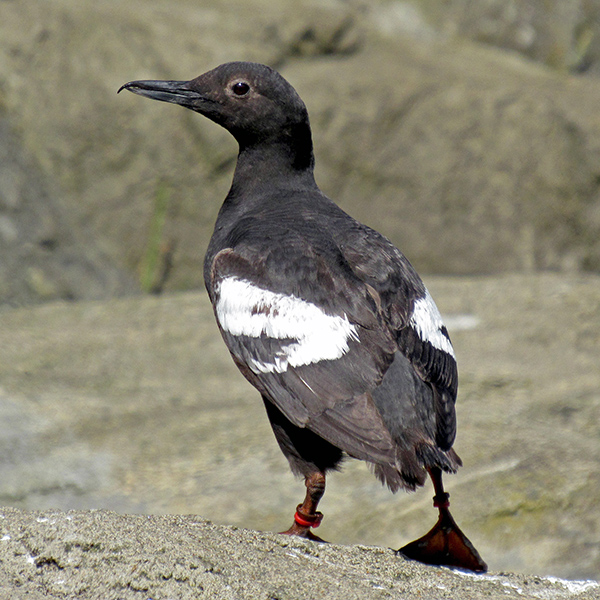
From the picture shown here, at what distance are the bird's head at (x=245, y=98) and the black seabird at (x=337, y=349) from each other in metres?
0.45

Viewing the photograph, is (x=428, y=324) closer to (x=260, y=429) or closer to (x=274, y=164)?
(x=274, y=164)

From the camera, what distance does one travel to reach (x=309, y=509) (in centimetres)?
433

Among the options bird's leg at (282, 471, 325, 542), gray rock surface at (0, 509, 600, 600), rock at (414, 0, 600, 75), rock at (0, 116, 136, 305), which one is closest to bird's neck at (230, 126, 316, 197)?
bird's leg at (282, 471, 325, 542)

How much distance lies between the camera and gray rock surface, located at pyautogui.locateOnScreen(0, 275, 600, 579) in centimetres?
590

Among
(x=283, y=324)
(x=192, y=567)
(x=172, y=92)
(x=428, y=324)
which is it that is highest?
(x=172, y=92)

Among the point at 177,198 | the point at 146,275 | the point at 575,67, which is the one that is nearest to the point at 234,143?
the point at 177,198

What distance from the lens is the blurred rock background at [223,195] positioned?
7.00 meters

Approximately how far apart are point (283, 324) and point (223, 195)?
21.7ft

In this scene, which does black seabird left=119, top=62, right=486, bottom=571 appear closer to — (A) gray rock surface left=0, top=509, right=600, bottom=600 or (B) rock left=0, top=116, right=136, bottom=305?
(A) gray rock surface left=0, top=509, right=600, bottom=600

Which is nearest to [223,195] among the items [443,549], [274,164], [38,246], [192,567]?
[38,246]

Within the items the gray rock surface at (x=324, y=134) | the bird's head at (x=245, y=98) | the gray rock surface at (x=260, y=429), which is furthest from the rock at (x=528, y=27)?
the bird's head at (x=245, y=98)

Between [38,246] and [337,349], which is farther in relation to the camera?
[38,246]

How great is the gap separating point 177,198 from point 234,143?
0.86 meters

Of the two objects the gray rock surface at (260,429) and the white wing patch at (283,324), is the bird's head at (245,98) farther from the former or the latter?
the gray rock surface at (260,429)
